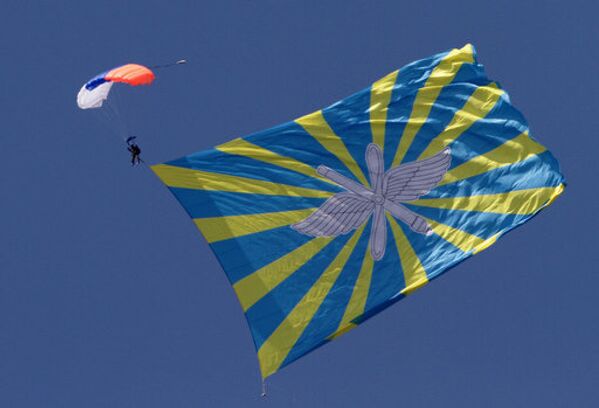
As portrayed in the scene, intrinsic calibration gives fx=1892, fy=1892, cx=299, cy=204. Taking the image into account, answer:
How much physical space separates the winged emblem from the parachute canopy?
180 inches

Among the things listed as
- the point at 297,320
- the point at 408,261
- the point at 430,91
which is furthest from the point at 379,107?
the point at 297,320

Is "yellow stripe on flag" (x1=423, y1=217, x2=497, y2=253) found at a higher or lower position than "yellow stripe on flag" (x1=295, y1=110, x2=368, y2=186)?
lower

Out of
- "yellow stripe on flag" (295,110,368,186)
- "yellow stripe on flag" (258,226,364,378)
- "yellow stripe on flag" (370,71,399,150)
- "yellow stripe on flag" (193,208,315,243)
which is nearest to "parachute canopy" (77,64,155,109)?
"yellow stripe on flag" (193,208,315,243)

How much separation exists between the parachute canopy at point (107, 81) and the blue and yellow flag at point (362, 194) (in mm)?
1779

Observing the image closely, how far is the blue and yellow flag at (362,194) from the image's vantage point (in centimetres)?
3556

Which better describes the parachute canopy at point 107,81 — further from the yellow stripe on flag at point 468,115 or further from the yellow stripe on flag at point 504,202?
the yellow stripe on flag at point 504,202

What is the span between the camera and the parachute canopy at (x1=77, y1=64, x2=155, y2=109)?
33.7 m

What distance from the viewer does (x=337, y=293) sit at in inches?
1431

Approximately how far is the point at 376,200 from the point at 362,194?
1.01 feet

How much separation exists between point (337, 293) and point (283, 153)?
290cm

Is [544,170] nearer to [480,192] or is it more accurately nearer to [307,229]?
[480,192]

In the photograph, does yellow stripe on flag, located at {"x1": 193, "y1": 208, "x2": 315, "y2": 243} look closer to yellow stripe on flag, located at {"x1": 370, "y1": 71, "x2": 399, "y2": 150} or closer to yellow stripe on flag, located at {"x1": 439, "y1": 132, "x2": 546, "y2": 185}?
yellow stripe on flag, located at {"x1": 370, "y1": 71, "x2": 399, "y2": 150}

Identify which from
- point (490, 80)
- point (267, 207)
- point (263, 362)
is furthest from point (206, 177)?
point (490, 80)

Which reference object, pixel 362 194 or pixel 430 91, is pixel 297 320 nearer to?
pixel 362 194
